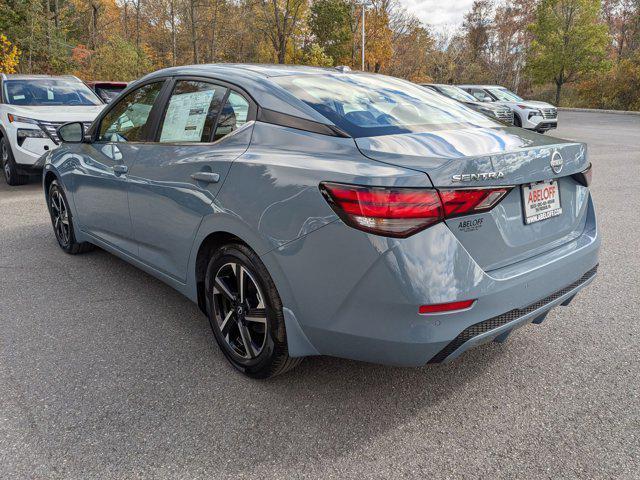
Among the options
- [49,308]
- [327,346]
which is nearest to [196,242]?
[327,346]

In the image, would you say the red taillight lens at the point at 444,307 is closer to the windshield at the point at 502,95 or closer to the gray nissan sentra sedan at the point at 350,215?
the gray nissan sentra sedan at the point at 350,215

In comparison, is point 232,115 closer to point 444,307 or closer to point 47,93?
point 444,307

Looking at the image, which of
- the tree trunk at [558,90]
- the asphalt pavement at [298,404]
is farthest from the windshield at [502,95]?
the tree trunk at [558,90]

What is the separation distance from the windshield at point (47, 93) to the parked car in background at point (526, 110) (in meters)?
12.9

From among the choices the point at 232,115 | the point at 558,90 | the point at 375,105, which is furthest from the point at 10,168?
the point at 558,90

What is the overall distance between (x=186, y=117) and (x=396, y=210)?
1683mm

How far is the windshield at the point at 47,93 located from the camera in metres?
8.62

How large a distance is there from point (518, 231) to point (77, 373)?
2380 millimetres

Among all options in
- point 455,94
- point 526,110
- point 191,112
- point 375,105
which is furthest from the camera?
point 526,110

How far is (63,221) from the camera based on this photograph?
188 inches

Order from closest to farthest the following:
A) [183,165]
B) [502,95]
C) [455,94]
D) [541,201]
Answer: [541,201]
[183,165]
[455,94]
[502,95]

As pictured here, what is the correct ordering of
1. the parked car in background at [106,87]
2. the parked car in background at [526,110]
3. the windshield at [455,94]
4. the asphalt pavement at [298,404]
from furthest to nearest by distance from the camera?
the parked car in background at [526,110] → the windshield at [455,94] → the parked car in background at [106,87] → the asphalt pavement at [298,404]

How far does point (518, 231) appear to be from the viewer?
88.6 inches

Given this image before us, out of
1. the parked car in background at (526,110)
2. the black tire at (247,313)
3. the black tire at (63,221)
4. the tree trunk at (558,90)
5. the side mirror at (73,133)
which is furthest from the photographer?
the tree trunk at (558,90)
